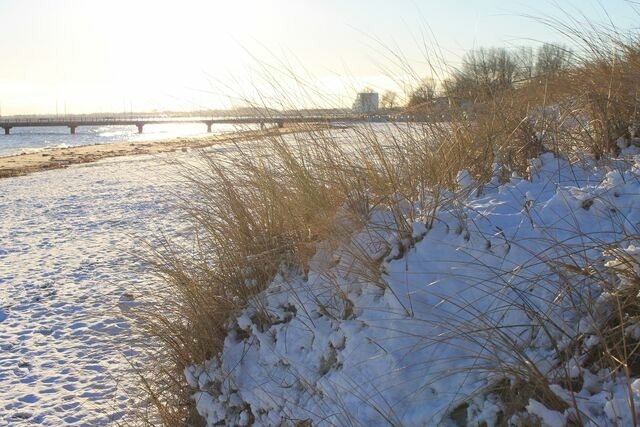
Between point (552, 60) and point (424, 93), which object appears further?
point (552, 60)

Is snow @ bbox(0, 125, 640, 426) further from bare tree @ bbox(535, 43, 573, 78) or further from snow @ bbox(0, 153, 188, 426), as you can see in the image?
bare tree @ bbox(535, 43, 573, 78)

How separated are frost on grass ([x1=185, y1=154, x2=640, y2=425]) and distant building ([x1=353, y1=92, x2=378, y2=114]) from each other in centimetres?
172

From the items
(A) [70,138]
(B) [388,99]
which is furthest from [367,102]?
(A) [70,138]

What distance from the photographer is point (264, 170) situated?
12.9ft

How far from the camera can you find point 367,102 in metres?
4.83

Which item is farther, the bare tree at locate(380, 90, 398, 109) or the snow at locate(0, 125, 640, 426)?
the bare tree at locate(380, 90, 398, 109)

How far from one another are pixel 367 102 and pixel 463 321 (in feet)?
9.30

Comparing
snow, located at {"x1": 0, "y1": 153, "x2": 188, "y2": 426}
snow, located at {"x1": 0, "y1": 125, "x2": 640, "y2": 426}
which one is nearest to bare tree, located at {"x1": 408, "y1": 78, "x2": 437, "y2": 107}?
snow, located at {"x1": 0, "y1": 125, "x2": 640, "y2": 426}

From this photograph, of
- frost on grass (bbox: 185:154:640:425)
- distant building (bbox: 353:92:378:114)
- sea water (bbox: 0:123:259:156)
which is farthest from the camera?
sea water (bbox: 0:123:259:156)

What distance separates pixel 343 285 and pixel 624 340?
4.60ft

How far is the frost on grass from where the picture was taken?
1.95 metres

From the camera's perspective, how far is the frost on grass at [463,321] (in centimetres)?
195

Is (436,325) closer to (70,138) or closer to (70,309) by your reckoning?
(70,309)

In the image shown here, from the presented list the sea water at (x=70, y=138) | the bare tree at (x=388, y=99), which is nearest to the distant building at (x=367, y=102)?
the bare tree at (x=388, y=99)
